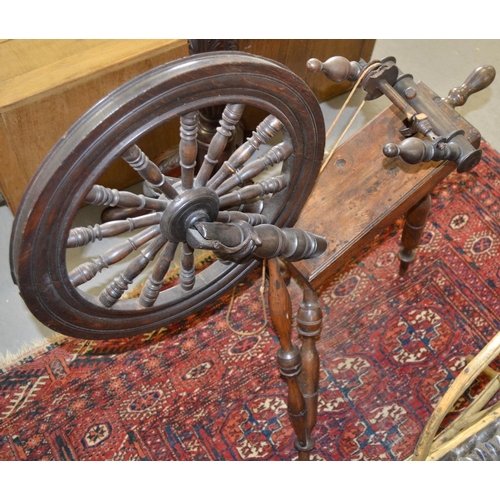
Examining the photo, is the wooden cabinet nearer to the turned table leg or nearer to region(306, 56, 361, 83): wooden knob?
region(306, 56, 361, 83): wooden knob

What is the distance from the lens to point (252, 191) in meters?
1.64

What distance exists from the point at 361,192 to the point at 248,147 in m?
0.49

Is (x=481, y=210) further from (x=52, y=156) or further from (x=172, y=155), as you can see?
(x=52, y=156)

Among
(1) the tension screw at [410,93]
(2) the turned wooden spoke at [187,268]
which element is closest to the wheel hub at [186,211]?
(2) the turned wooden spoke at [187,268]

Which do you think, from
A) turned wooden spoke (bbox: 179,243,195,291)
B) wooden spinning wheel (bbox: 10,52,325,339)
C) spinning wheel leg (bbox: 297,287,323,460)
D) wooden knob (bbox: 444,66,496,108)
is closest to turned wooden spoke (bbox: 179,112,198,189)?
wooden spinning wheel (bbox: 10,52,325,339)

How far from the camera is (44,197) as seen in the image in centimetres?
130

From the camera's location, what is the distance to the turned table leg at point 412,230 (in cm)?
228

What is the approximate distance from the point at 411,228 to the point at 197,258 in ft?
2.61

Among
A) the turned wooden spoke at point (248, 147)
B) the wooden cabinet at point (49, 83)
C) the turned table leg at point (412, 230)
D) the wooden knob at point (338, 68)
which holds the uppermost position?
the wooden cabinet at point (49, 83)

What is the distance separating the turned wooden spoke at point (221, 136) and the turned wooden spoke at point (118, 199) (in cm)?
11

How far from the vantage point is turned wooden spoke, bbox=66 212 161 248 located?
56.8 inches

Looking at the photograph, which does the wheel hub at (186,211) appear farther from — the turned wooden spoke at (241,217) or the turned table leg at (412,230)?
the turned table leg at (412,230)

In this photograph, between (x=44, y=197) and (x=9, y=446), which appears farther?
(x=9, y=446)

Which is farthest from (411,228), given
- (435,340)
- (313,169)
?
(313,169)
